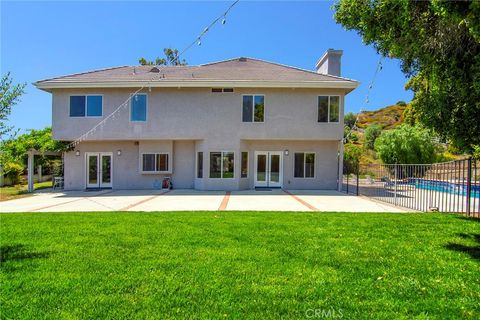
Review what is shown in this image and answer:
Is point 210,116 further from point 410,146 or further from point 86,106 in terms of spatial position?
point 410,146

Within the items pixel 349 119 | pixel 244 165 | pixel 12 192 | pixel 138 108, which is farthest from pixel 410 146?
pixel 349 119

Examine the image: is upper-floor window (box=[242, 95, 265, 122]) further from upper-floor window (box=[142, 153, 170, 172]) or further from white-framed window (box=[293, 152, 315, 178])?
upper-floor window (box=[142, 153, 170, 172])

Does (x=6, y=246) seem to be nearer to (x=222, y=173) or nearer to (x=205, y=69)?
(x=222, y=173)

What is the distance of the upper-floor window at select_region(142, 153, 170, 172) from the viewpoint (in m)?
17.9

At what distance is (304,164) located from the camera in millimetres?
18109

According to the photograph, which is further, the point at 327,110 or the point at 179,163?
the point at 179,163

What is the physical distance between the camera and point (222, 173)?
17.0 meters

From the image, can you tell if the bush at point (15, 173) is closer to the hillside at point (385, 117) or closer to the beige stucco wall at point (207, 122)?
the beige stucco wall at point (207, 122)

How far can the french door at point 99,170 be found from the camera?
18328 mm

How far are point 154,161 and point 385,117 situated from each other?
65.5 m

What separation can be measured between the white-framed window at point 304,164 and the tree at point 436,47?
36.2 feet

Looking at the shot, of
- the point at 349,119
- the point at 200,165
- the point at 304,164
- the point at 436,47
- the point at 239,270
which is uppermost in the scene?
the point at 349,119

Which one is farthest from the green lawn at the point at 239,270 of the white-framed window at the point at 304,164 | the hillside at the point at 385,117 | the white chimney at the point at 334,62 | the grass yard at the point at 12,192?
the hillside at the point at 385,117

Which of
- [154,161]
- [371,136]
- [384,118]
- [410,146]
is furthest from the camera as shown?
[384,118]
